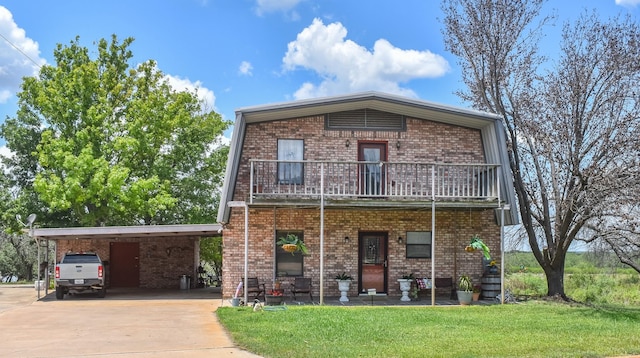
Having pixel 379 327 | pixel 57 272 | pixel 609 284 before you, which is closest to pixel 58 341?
pixel 379 327

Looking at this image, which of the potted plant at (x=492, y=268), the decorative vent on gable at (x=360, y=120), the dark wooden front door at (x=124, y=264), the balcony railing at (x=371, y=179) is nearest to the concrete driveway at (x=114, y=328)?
the balcony railing at (x=371, y=179)

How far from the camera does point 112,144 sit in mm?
27594

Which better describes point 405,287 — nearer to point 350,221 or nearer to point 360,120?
point 350,221

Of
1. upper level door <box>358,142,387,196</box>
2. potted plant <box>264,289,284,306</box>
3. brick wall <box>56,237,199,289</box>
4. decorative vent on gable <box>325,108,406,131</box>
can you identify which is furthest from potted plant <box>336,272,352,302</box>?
brick wall <box>56,237,199,289</box>

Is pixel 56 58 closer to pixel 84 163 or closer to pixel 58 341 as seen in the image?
pixel 84 163

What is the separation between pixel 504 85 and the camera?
2036 centimetres

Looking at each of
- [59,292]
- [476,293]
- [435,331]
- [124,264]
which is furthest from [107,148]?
[435,331]

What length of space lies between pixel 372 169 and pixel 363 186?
1.78ft

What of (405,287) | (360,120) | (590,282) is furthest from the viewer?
(590,282)

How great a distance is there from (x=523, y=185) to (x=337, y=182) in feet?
20.2

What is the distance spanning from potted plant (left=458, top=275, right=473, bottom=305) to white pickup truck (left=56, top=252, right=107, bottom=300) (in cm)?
1034

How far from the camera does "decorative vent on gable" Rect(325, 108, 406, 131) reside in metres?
18.8

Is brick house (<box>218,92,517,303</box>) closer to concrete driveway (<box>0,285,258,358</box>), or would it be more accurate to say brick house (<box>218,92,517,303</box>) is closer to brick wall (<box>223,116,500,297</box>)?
brick wall (<box>223,116,500,297</box>)

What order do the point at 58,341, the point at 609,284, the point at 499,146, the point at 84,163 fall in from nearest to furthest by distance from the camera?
the point at 58,341 → the point at 499,146 → the point at 84,163 → the point at 609,284
